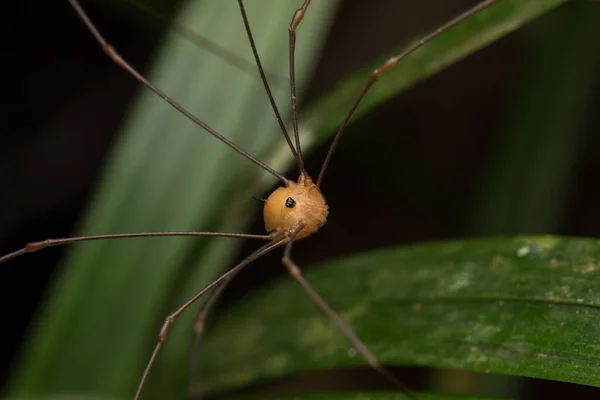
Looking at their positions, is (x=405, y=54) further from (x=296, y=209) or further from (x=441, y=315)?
(x=441, y=315)

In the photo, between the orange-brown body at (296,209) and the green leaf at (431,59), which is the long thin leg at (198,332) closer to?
the orange-brown body at (296,209)

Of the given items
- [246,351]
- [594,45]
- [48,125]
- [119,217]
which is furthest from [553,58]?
[48,125]

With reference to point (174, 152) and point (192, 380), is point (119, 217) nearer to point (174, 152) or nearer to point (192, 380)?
point (174, 152)

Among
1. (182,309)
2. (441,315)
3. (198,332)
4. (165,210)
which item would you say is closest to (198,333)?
(198,332)

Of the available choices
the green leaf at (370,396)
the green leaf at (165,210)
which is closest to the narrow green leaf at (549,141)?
the green leaf at (165,210)

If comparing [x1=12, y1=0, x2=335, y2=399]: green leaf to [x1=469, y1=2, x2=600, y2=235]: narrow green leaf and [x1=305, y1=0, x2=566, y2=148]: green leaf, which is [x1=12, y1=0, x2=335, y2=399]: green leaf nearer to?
[x1=305, y1=0, x2=566, y2=148]: green leaf

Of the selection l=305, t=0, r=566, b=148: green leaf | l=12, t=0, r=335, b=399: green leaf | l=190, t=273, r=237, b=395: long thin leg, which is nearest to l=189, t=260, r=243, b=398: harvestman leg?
l=190, t=273, r=237, b=395: long thin leg
